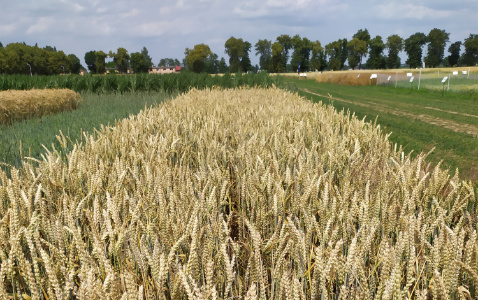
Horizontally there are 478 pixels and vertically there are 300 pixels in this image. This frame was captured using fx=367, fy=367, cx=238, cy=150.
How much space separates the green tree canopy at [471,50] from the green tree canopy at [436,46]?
6083 mm

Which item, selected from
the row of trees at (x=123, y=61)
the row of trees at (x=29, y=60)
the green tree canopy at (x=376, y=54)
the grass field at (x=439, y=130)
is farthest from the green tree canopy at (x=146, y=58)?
the grass field at (x=439, y=130)

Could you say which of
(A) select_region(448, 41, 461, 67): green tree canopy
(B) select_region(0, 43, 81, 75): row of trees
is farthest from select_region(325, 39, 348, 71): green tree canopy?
(B) select_region(0, 43, 81, 75): row of trees

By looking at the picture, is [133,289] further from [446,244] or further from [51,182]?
[51,182]

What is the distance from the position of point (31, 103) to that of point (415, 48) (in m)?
125

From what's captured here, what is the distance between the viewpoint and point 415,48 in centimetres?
11519

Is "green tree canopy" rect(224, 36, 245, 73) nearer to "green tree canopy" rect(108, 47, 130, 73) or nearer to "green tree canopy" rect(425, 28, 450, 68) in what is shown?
"green tree canopy" rect(108, 47, 130, 73)

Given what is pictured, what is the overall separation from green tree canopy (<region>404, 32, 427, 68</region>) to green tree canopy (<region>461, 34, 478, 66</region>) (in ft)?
39.9

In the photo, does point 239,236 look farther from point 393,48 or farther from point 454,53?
point 454,53

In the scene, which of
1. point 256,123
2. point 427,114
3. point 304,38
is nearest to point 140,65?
point 304,38

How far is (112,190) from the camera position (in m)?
2.48

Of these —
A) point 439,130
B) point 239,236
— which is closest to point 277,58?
point 439,130

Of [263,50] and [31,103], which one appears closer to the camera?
[31,103]

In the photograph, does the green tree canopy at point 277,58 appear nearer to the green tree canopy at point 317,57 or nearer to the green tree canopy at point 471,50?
the green tree canopy at point 317,57

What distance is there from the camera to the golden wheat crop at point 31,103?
9875 millimetres
